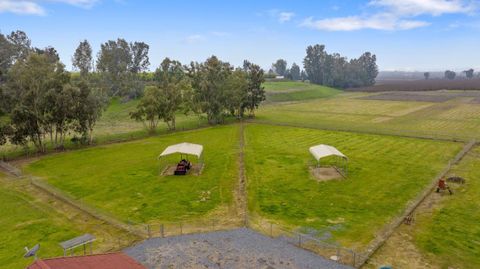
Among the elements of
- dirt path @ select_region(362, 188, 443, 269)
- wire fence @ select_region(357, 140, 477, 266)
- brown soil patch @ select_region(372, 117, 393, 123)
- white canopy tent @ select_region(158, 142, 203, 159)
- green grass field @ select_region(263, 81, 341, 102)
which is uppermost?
green grass field @ select_region(263, 81, 341, 102)

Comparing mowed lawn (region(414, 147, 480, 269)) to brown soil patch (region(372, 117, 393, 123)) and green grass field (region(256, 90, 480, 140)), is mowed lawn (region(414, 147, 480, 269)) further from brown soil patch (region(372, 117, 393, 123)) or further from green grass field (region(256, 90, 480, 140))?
brown soil patch (region(372, 117, 393, 123))

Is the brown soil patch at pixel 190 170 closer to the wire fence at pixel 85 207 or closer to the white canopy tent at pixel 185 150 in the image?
the white canopy tent at pixel 185 150

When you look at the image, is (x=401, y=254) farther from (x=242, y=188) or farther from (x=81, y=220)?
(x=81, y=220)

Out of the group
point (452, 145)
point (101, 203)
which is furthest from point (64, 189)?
point (452, 145)

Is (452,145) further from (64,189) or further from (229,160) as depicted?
(64,189)

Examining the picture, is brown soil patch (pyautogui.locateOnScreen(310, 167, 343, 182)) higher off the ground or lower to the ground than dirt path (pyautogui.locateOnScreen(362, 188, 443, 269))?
higher

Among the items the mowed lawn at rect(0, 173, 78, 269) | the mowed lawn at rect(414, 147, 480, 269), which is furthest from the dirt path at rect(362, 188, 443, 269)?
the mowed lawn at rect(0, 173, 78, 269)
